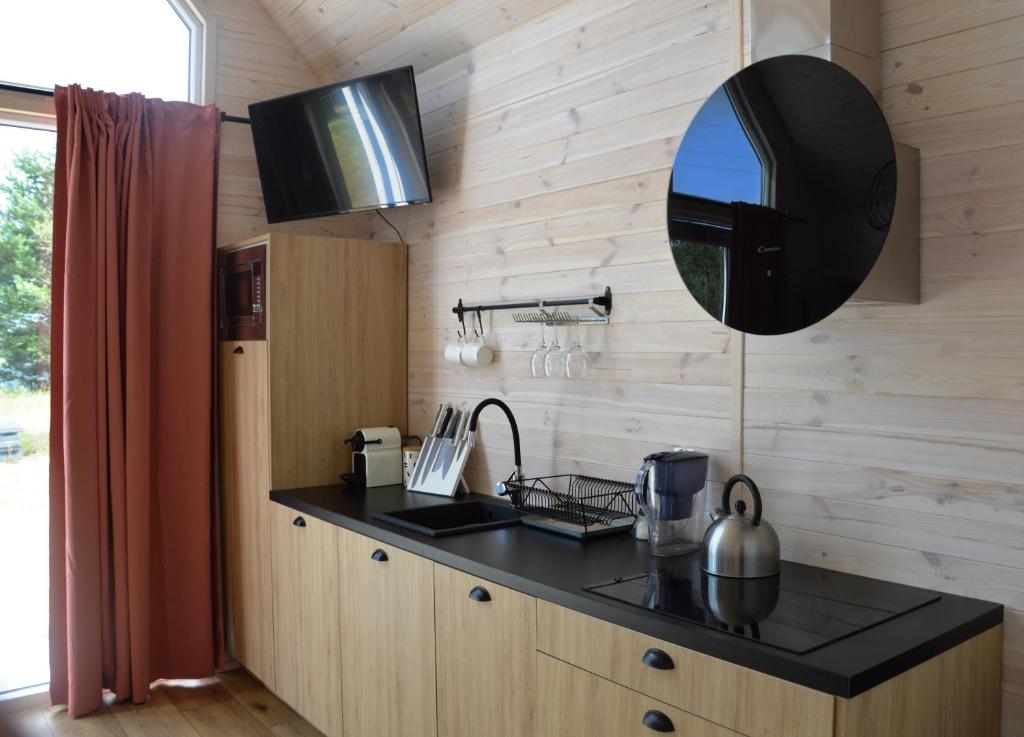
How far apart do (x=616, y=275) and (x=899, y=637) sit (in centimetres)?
132

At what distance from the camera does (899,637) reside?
5.18ft

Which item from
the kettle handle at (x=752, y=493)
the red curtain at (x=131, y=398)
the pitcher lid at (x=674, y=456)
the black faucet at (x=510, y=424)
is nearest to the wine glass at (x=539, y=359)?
the black faucet at (x=510, y=424)

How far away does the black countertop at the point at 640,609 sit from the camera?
1.46 metres

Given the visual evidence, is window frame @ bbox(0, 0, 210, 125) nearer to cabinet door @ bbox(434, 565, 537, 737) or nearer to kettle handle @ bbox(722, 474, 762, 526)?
cabinet door @ bbox(434, 565, 537, 737)

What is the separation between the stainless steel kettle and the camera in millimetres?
1903

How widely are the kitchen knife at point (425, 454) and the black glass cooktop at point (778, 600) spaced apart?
1342mm

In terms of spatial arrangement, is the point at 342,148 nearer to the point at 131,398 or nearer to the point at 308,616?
the point at 131,398

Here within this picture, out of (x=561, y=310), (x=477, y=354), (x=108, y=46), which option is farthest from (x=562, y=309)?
(x=108, y=46)

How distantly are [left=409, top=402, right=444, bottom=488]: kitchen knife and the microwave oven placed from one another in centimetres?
72

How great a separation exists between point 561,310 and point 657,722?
4.67ft

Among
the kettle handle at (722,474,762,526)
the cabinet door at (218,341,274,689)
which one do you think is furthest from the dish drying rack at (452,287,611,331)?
the cabinet door at (218,341,274,689)

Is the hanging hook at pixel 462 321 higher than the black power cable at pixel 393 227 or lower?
lower

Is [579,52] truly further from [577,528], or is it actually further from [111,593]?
[111,593]

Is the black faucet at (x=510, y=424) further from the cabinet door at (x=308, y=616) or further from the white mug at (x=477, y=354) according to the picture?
the cabinet door at (x=308, y=616)
